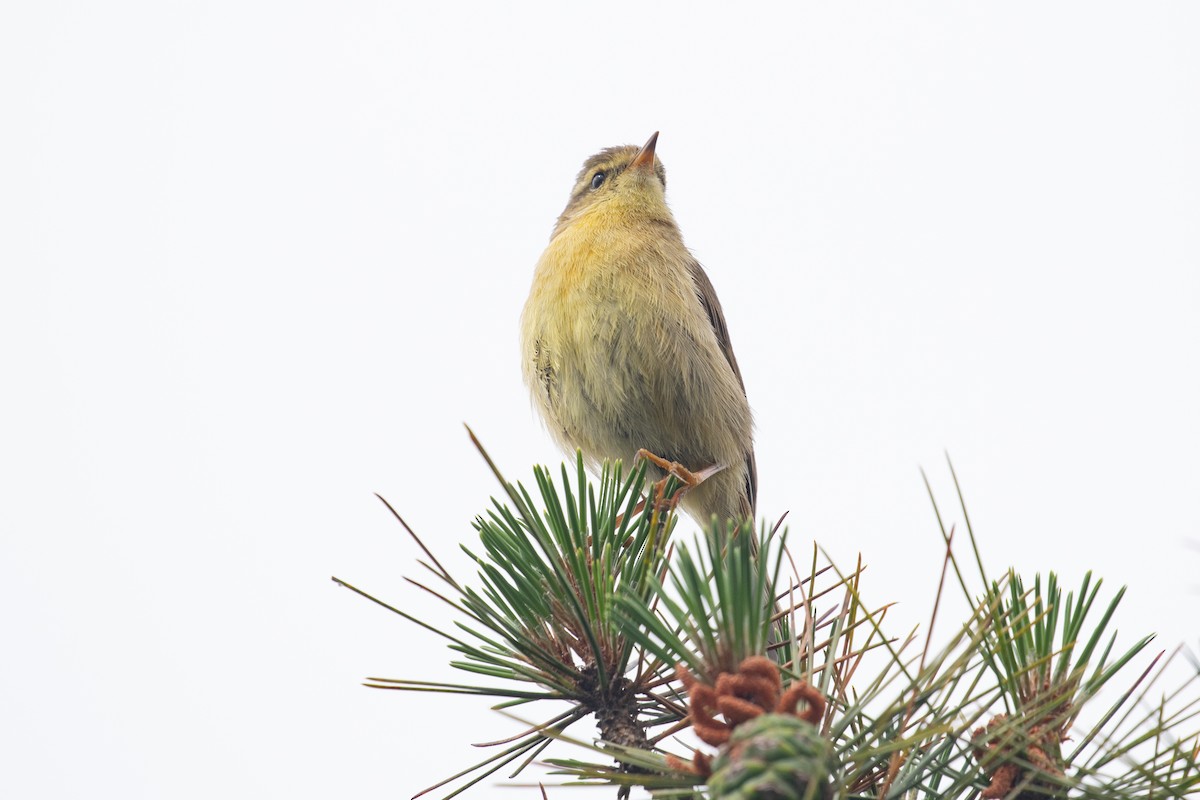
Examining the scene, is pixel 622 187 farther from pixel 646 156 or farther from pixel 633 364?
pixel 633 364

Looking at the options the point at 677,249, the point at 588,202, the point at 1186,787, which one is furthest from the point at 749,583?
the point at 588,202

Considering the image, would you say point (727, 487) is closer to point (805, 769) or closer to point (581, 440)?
point (581, 440)

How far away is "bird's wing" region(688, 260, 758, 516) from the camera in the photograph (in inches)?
241

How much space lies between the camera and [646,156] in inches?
259

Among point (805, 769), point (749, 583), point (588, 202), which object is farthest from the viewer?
point (588, 202)

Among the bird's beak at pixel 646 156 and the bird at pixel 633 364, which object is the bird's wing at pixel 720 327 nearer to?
the bird at pixel 633 364

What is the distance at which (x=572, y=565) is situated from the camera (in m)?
2.40

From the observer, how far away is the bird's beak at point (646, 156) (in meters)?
6.57

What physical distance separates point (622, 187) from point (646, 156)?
25 centimetres

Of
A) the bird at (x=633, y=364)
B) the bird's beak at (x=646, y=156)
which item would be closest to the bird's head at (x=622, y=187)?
the bird's beak at (x=646, y=156)

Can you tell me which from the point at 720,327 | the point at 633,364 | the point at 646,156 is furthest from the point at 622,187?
the point at 633,364

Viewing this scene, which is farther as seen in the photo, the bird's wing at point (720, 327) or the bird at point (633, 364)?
the bird's wing at point (720, 327)

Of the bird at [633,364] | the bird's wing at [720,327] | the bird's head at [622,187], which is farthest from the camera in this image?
the bird's head at [622,187]

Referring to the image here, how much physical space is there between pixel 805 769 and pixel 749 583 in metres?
0.30
